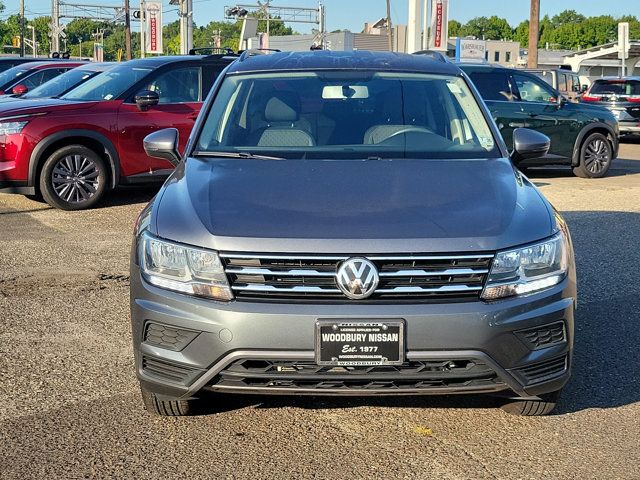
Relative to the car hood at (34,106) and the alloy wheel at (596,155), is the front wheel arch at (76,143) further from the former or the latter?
the alloy wheel at (596,155)

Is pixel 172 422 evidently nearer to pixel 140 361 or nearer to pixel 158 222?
pixel 140 361

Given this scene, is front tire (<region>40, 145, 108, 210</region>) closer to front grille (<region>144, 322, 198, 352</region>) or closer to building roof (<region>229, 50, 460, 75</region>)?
building roof (<region>229, 50, 460, 75</region>)

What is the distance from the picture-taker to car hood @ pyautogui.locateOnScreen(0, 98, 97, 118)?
34.3 ft

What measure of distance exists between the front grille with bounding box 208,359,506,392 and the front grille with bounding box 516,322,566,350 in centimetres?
20

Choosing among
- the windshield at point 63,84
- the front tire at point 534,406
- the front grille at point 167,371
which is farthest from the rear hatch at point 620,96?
the front grille at point 167,371

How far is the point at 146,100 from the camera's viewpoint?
10.6 m

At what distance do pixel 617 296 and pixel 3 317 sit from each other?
4.25 meters

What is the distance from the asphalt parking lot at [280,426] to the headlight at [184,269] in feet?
2.31

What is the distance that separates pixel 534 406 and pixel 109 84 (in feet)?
27.2

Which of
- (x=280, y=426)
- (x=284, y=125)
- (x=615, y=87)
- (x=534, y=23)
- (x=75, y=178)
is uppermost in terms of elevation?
(x=534, y=23)

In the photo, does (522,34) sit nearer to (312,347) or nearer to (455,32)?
(455,32)

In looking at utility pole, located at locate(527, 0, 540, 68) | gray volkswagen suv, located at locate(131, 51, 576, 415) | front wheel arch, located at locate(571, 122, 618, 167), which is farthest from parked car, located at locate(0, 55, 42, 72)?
gray volkswagen suv, located at locate(131, 51, 576, 415)

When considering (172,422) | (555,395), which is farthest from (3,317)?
(555,395)

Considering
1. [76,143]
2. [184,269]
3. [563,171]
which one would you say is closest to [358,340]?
[184,269]
